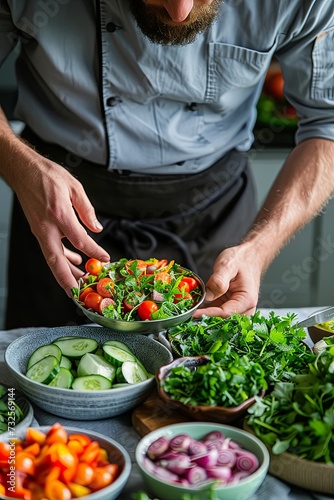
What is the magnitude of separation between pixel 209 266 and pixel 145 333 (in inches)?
30.9

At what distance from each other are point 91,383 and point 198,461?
0.93 feet

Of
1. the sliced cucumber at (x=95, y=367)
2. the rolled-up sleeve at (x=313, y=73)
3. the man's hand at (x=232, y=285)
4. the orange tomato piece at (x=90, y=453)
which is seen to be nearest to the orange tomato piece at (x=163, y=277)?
the man's hand at (x=232, y=285)

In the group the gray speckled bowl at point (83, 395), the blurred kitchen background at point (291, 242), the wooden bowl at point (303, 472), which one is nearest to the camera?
the wooden bowl at point (303, 472)

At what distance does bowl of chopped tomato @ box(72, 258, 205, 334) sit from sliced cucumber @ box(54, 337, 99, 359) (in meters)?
0.05

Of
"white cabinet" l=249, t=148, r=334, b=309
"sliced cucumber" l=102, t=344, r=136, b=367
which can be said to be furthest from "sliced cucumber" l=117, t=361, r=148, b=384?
"white cabinet" l=249, t=148, r=334, b=309

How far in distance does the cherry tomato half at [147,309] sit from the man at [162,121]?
0.72ft

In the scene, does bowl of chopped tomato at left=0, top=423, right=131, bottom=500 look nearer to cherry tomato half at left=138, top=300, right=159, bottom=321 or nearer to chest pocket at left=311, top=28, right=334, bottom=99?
cherry tomato half at left=138, top=300, right=159, bottom=321

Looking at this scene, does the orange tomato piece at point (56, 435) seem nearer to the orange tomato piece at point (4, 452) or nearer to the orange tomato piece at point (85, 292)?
the orange tomato piece at point (4, 452)

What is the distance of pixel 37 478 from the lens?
0.99 metres

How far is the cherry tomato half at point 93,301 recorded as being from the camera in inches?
55.1

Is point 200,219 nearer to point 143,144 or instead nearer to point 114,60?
point 143,144

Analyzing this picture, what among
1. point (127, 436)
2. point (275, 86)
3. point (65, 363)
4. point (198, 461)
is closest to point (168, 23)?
point (65, 363)

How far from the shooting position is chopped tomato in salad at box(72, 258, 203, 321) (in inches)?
54.8

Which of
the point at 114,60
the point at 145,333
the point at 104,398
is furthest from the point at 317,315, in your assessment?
the point at 114,60
